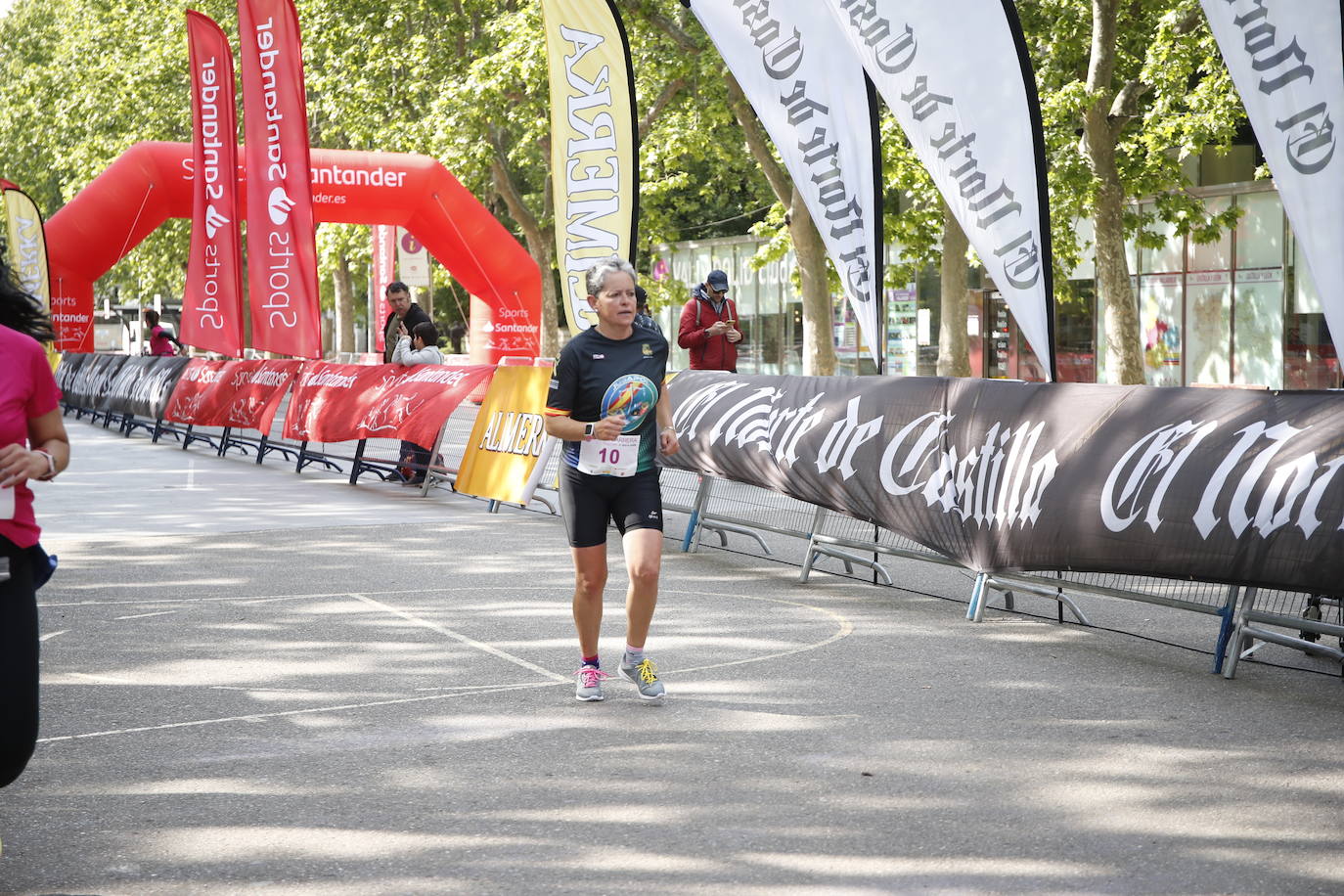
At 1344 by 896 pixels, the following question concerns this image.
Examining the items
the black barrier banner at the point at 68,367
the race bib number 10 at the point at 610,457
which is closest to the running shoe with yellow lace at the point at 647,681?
the race bib number 10 at the point at 610,457

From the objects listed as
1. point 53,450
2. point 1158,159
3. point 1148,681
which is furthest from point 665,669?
point 1158,159

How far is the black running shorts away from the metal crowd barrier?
2513mm

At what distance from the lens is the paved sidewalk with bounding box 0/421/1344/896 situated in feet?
14.6

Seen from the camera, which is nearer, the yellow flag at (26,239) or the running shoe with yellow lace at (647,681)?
the running shoe with yellow lace at (647,681)

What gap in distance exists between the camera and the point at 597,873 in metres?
4.36

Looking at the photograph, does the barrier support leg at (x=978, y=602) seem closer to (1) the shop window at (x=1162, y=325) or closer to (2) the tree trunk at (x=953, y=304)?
(2) the tree trunk at (x=953, y=304)

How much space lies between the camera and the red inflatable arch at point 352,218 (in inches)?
1050

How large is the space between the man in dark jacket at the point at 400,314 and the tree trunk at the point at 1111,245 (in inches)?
395

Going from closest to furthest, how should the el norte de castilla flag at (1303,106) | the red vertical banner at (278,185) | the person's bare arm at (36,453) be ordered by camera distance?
the person's bare arm at (36,453)
the el norte de castilla flag at (1303,106)
the red vertical banner at (278,185)

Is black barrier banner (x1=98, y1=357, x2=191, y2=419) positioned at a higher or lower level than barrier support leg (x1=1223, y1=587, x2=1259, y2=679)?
higher

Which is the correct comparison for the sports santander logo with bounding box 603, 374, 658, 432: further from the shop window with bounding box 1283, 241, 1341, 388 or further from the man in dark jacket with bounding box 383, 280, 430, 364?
the shop window with bounding box 1283, 241, 1341, 388

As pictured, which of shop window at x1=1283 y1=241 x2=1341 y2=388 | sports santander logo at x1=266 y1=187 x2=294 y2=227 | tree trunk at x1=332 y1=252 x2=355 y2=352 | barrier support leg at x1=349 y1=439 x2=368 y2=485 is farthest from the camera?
tree trunk at x1=332 y1=252 x2=355 y2=352

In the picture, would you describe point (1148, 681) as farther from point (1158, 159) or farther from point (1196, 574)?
point (1158, 159)

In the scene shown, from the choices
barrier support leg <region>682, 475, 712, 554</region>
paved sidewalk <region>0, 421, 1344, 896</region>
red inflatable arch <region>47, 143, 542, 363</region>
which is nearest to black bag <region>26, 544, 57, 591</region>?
paved sidewalk <region>0, 421, 1344, 896</region>
